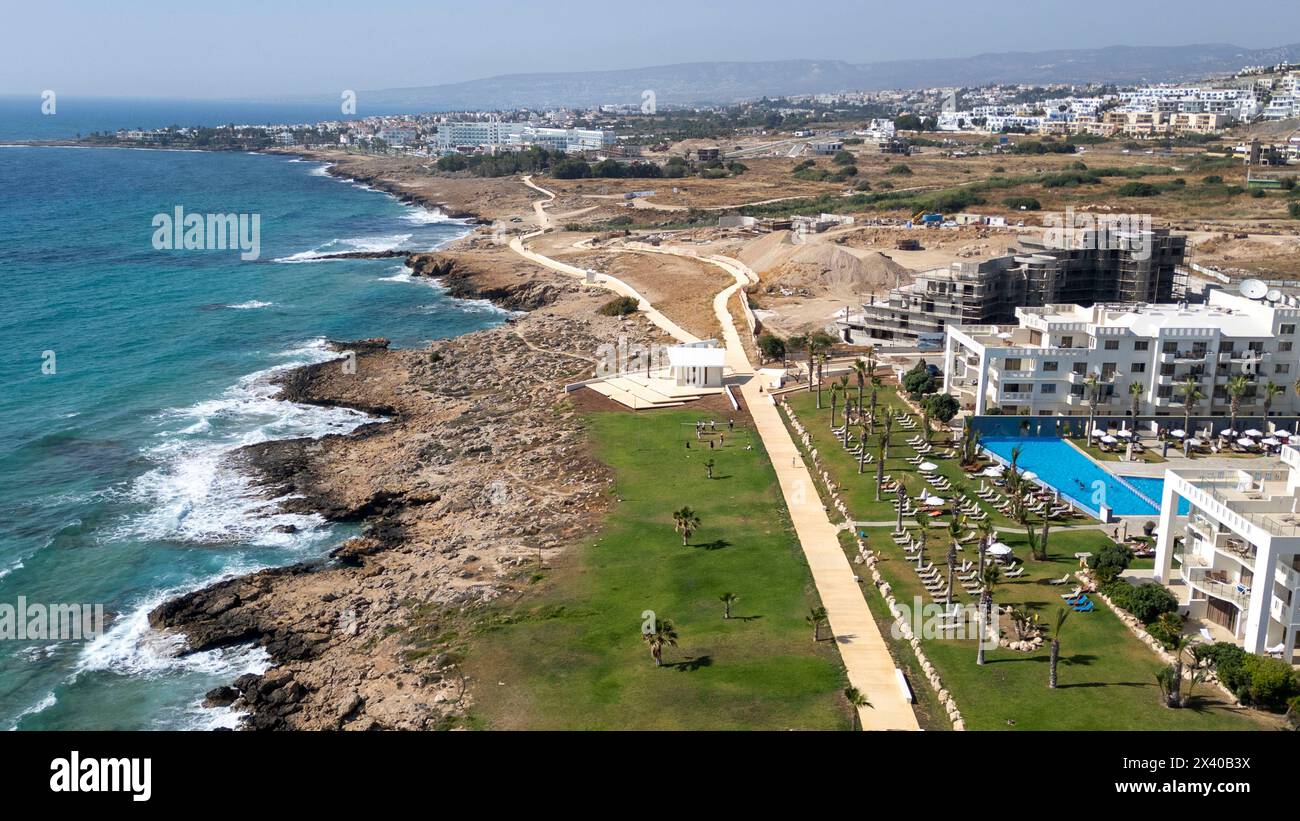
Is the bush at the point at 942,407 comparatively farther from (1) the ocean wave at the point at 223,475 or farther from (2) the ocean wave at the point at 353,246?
(2) the ocean wave at the point at 353,246

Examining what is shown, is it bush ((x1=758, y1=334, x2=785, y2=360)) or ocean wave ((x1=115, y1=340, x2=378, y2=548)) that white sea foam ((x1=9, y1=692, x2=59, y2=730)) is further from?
bush ((x1=758, y1=334, x2=785, y2=360))

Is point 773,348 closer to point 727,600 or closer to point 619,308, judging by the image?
point 619,308

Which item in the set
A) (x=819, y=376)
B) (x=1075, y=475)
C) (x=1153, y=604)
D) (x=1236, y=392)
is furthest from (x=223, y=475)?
(x=1236, y=392)

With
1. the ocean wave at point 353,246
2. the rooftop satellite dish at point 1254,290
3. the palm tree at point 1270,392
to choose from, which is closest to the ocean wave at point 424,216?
the ocean wave at point 353,246

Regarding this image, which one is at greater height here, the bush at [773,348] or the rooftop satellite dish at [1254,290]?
the rooftop satellite dish at [1254,290]

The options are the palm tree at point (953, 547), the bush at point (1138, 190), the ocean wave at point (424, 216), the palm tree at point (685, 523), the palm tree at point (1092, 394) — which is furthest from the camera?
the ocean wave at point (424, 216)

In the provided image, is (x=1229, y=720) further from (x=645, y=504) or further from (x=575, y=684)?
(x=645, y=504)

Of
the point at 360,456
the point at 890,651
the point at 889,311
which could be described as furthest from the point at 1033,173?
the point at 890,651
